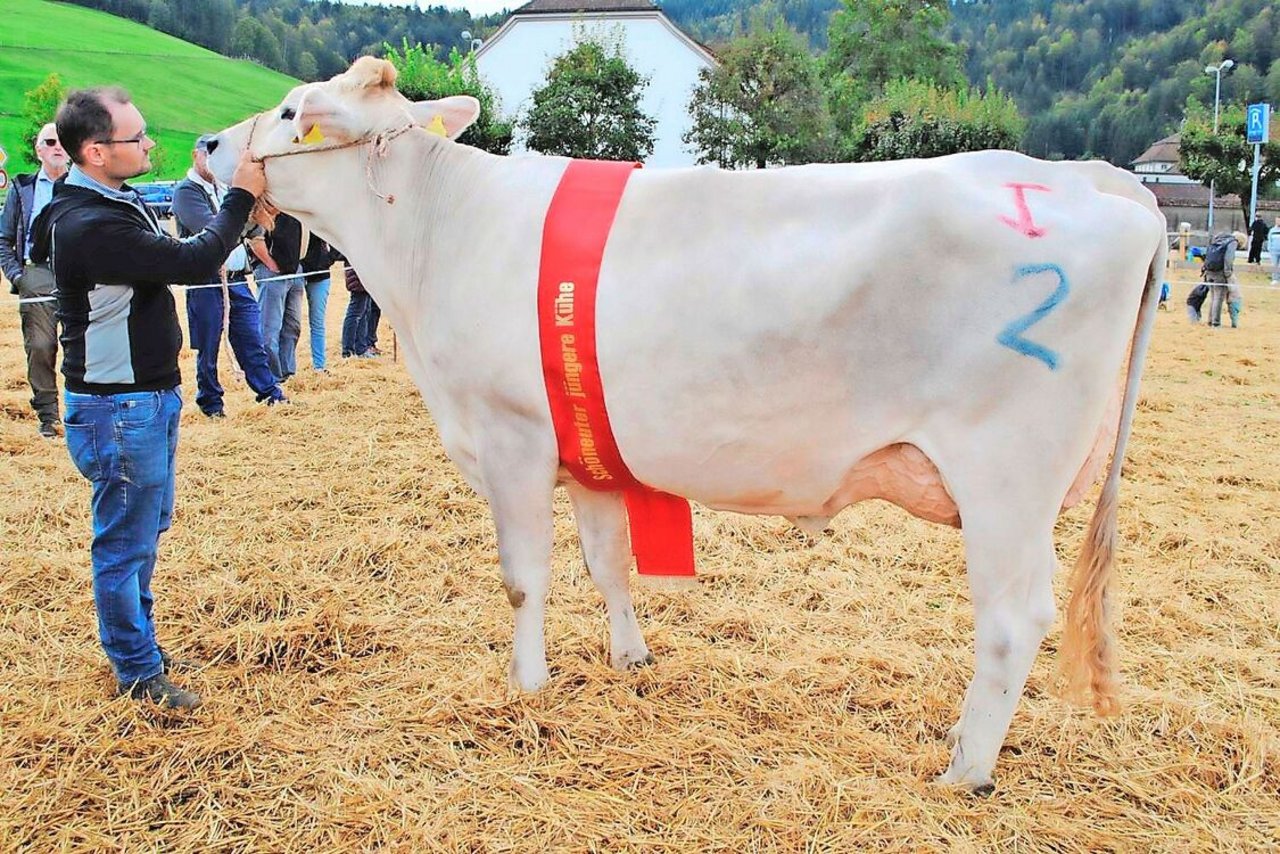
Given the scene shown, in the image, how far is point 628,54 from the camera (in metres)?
46.5

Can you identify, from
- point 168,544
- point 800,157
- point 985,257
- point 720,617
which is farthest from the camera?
point 800,157

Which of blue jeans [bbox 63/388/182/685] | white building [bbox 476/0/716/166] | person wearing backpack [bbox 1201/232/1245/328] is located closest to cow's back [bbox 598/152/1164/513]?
blue jeans [bbox 63/388/182/685]

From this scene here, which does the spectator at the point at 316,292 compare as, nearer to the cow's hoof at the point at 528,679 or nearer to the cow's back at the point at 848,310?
the cow's hoof at the point at 528,679

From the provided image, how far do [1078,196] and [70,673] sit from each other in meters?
3.90

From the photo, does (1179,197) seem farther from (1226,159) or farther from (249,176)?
(249,176)

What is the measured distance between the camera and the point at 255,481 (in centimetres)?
597

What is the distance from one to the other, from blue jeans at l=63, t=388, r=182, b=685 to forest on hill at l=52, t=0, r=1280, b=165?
70212 millimetres

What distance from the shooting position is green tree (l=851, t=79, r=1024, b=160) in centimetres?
3494

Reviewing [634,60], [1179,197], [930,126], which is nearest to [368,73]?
[930,126]

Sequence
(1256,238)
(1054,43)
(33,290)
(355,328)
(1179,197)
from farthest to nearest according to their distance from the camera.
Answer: (1054,43)
(1179,197)
(1256,238)
(355,328)
(33,290)

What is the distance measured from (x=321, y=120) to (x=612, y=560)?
6.33ft

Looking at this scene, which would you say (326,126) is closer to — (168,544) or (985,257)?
(985,257)

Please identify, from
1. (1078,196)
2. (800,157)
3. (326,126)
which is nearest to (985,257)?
(1078,196)

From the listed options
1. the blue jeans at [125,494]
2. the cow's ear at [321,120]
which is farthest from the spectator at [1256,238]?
the blue jeans at [125,494]
